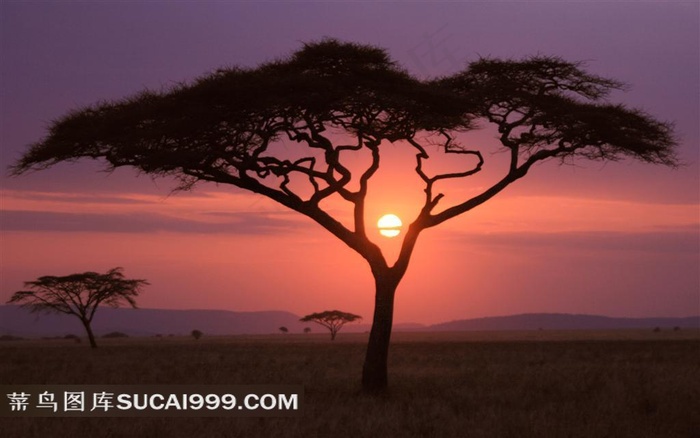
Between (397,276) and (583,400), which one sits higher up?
(397,276)

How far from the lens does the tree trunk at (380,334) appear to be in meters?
21.2

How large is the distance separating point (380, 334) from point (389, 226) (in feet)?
19.9

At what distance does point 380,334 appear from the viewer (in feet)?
69.8

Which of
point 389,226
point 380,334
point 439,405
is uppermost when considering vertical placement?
point 389,226

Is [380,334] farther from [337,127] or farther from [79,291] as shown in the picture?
[79,291]

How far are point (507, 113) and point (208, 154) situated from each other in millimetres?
8117

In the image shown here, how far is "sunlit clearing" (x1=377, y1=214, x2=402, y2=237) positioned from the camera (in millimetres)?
26797

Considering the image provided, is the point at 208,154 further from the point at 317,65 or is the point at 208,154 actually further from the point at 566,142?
the point at 566,142

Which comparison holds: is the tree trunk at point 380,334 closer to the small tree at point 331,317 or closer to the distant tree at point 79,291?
the distant tree at point 79,291

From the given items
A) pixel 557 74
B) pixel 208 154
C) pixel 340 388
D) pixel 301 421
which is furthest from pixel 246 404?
pixel 557 74

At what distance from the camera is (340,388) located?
74.1ft

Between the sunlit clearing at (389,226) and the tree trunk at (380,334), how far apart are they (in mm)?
5605

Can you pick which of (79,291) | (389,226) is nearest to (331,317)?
(79,291)

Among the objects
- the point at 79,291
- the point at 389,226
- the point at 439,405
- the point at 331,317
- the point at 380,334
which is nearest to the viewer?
the point at 439,405
